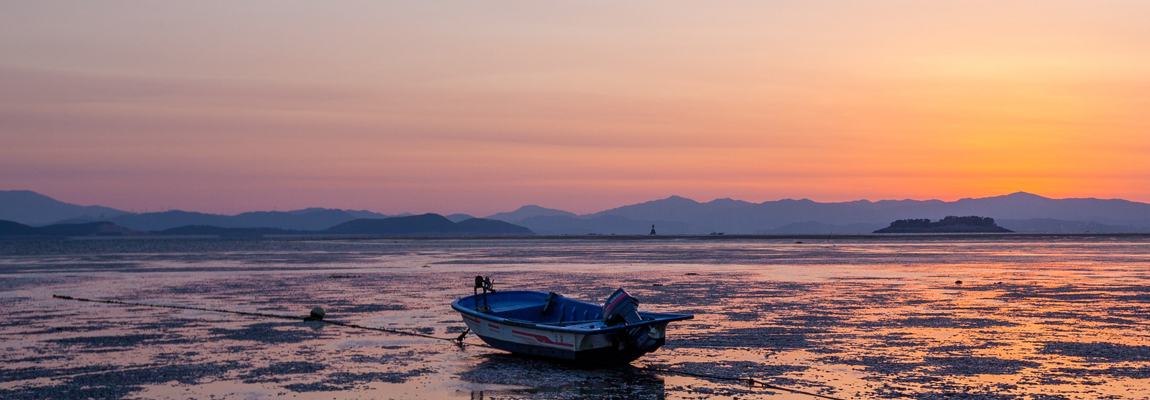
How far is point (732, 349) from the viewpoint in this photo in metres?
19.8

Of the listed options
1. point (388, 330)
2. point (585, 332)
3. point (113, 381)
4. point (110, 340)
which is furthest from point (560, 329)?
A: point (110, 340)

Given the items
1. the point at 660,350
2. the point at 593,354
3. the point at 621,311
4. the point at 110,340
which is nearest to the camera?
the point at 593,354

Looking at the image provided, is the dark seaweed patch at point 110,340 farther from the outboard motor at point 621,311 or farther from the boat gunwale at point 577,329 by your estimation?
the outboard motor at point 621,311

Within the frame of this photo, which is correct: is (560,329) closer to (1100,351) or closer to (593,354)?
(593,354)

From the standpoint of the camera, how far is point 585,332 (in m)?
17.4

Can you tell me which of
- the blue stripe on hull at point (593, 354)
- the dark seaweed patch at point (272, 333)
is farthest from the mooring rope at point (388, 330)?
the dark seaweed patch at point (272, 333)

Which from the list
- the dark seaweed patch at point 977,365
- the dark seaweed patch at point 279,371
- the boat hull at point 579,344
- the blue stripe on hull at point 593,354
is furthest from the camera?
the blue stripe on hull at point 593,354

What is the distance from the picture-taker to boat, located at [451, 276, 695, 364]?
1769 centimetres

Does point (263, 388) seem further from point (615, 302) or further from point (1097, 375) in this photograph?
point (1097, 375)

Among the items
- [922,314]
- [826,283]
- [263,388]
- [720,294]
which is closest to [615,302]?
[263,388]

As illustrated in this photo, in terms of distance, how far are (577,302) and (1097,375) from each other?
10620 mm

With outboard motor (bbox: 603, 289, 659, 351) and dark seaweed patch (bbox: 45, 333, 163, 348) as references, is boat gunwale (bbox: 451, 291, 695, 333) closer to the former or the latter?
outboard motor (bbox: 603, 289, 659, 351)

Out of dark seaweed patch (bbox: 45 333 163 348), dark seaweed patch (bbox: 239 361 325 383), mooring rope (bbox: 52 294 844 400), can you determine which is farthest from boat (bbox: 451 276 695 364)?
dark seaweed patch (bbox: 45 333 163 348)

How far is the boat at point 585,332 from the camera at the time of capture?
17688 millimetres
